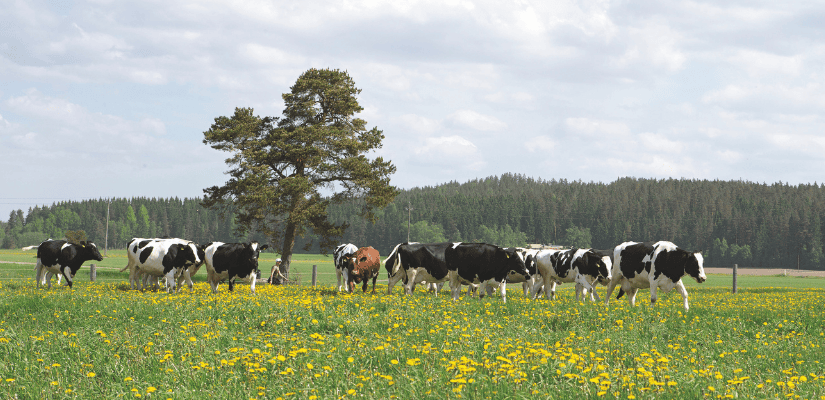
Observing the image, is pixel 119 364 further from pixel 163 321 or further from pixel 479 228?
pixel 479 228

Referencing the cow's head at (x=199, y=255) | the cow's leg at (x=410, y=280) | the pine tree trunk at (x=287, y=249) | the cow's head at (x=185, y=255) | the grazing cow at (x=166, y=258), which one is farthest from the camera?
the pine tree trunk at (x=287, y=249)

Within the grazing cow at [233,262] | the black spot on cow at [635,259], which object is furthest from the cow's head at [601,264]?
the grazing cow at [233,262]

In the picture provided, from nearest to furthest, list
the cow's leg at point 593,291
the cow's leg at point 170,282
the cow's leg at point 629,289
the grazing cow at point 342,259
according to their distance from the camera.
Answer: the cow's leg at point 629,289, the cow's leg at point 593,291, the cow's leg at point 170,282, the grazing cow at point 342,259

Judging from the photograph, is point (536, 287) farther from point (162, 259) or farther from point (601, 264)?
point (162, 259)

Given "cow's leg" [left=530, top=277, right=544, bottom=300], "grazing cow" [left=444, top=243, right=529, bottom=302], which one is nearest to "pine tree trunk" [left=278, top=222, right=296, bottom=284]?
"cow's leg" [left=530, top=277, right=544, bottom=300]

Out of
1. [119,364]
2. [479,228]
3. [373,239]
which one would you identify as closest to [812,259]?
[479,228]

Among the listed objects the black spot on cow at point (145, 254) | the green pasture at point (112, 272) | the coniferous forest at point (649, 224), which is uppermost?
the coniferous forest at point (649, 224)

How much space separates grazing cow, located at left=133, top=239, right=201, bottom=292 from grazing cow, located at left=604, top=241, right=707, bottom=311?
1565 centimetres

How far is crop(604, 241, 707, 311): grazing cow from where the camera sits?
59.1 feet

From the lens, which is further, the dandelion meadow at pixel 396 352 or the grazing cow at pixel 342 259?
the grazing cow at pixel 342 259

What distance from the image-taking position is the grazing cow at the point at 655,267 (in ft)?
59.1

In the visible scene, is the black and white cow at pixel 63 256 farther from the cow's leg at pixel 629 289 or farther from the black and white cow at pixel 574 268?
the cow's leg at pixel 629 289

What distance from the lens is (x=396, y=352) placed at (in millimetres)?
8438

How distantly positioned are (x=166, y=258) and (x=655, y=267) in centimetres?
1756
